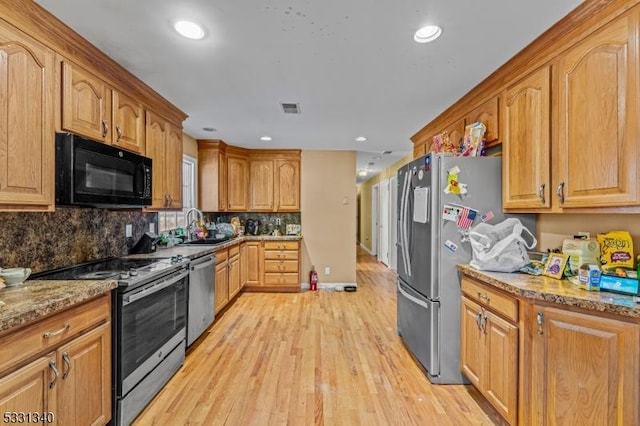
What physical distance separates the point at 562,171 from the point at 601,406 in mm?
1173

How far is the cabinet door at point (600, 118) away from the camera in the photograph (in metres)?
1.39

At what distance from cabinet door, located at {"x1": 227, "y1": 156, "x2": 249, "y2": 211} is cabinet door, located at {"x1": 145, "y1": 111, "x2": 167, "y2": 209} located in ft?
6.55

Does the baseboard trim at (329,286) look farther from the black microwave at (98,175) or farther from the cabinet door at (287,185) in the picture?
the black microwave at (98,175)

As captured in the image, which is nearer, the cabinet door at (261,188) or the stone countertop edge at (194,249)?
the stone countertop edge at (194,249)

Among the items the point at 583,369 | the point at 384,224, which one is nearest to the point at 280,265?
the point at 384,224

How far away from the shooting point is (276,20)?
5.56ft

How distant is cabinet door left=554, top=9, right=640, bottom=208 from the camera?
4.55ft

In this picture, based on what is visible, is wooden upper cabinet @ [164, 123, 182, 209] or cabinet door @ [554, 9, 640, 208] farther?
wooden upper cabinet @ [164, 123, 182, 209]

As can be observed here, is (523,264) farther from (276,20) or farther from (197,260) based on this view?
(197,260)

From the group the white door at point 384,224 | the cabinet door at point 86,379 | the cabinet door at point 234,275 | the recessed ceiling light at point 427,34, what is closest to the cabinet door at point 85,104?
the cabinet door at point 86,379

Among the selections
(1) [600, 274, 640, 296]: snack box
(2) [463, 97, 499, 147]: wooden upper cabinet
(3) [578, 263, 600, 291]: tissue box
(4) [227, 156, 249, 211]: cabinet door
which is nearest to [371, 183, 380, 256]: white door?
(4) [227, 156, 249, 211]: cabinet door

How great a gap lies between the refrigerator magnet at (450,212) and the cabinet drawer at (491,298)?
444 mm

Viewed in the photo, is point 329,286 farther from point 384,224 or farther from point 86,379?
point 86,379

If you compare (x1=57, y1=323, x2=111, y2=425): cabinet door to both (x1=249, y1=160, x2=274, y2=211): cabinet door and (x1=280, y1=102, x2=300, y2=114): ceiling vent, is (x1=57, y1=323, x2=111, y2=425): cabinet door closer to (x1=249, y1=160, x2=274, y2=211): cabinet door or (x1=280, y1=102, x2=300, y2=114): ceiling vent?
(x1=280, y1=102, x2=300, y2=114): ceiling vent
